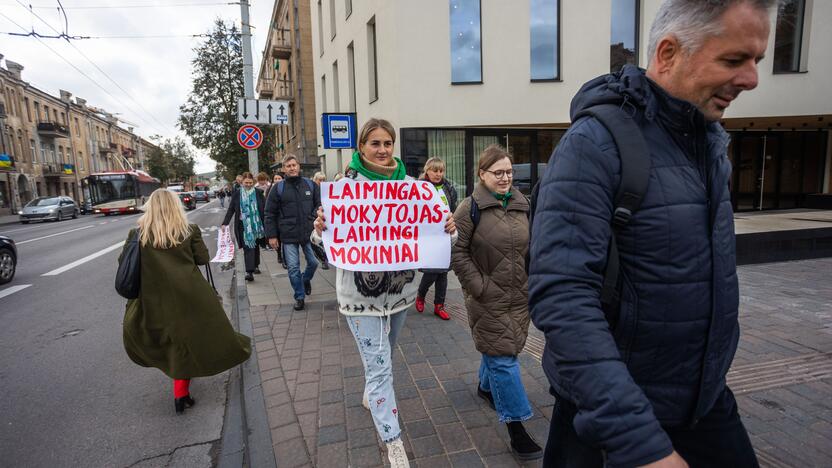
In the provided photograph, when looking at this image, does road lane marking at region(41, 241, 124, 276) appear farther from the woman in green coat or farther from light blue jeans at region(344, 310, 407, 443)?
light blue jeans at region(344, 310, 407, 443)

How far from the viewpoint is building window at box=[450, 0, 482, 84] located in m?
11.4

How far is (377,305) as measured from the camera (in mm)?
2609

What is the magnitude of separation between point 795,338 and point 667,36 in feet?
15.3

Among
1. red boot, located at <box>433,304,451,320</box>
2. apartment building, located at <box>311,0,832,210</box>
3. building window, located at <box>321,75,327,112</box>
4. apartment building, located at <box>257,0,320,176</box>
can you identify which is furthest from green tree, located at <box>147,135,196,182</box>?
red boot, located at <box>433,304,451,320</box>

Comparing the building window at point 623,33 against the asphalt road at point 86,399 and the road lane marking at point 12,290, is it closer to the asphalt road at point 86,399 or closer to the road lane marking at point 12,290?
the asphalt road at point 86,399

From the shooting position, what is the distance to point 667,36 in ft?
3.94

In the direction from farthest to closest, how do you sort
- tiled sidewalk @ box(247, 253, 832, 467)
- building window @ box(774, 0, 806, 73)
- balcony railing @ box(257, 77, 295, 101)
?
balcony railing @ box(257, 77, 295, 101), building window @ box(774, 0, 806, 73), tiled sidewalk @ box(247, 253, 832, 467)

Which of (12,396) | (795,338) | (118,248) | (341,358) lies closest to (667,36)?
(341,358)

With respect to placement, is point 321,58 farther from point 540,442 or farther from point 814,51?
point 540,442

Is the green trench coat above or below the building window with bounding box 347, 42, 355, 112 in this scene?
below

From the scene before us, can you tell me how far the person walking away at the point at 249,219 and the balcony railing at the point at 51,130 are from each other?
45.3m

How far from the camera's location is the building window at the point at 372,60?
13328 mm

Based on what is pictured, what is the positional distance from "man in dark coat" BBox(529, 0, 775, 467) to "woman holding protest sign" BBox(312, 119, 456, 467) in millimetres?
1406

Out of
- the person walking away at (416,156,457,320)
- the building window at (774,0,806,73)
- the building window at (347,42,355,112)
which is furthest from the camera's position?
the building window at (347,42,355,112)
